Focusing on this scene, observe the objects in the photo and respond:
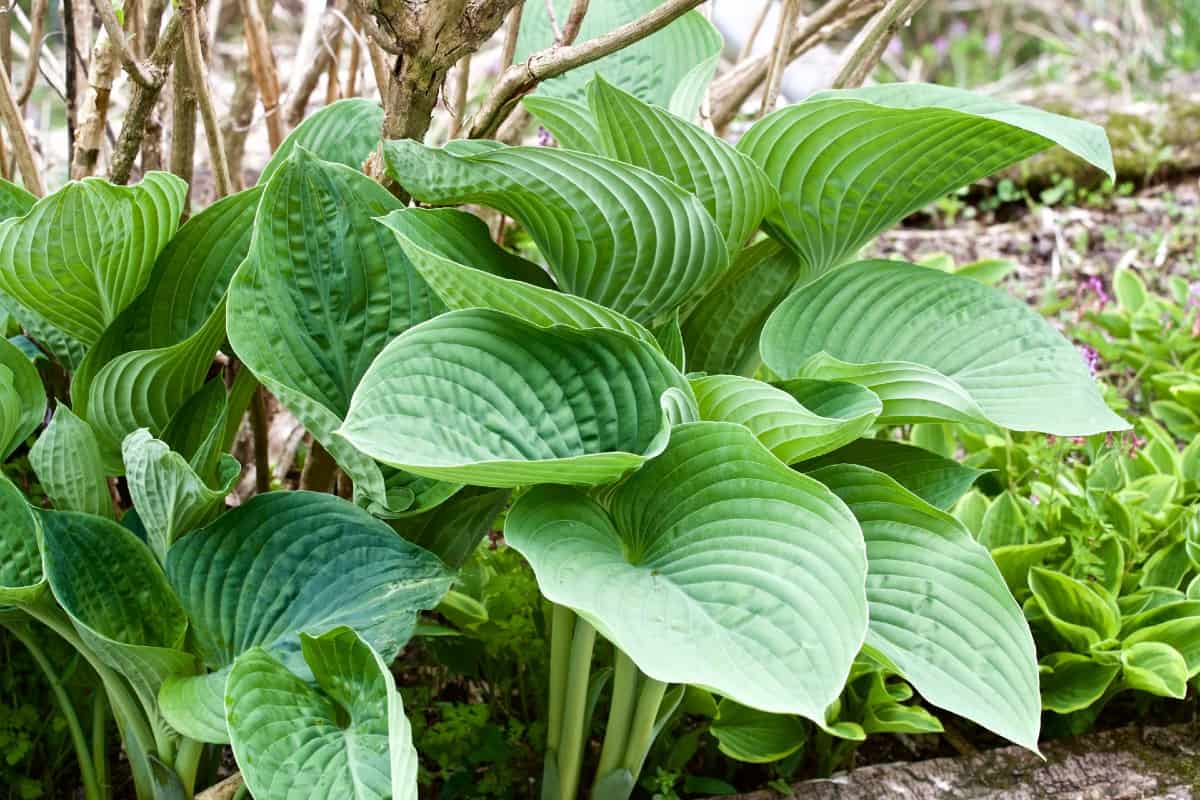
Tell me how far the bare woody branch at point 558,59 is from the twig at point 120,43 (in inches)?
13.7

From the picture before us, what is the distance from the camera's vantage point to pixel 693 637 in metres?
0.83

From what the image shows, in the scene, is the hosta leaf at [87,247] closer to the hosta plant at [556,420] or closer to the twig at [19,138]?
the hosta plant at [556,420]

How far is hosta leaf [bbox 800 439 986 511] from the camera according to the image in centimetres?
118

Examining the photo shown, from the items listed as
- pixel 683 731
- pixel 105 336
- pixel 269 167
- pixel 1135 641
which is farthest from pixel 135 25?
pixel 1135 641

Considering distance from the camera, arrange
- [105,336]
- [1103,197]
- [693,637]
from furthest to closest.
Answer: [1103,197]
[105,336]
[693,637]

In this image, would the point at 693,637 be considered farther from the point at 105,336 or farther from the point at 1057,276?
the point at 1057,276

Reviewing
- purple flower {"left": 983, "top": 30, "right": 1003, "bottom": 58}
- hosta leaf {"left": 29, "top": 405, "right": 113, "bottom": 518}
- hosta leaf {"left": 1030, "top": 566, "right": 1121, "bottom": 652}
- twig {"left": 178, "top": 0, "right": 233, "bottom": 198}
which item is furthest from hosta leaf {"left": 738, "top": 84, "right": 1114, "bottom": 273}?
purple flower {"left": 983, "top": 30, "right": 1003, "bottom": 58}

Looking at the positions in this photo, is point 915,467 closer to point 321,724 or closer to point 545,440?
point 545,440

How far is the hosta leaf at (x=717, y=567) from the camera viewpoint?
A: 800 mm

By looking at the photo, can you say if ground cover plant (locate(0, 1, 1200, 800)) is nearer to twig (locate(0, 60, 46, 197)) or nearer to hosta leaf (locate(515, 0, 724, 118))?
hosta leaf (locate(515, 0, 724, 118))

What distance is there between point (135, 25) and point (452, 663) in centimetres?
93

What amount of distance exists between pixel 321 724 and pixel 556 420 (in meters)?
0.32

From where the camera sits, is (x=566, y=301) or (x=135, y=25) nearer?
(x=566, y=301)

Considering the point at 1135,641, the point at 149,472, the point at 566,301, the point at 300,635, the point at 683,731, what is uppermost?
the point at 566,301
